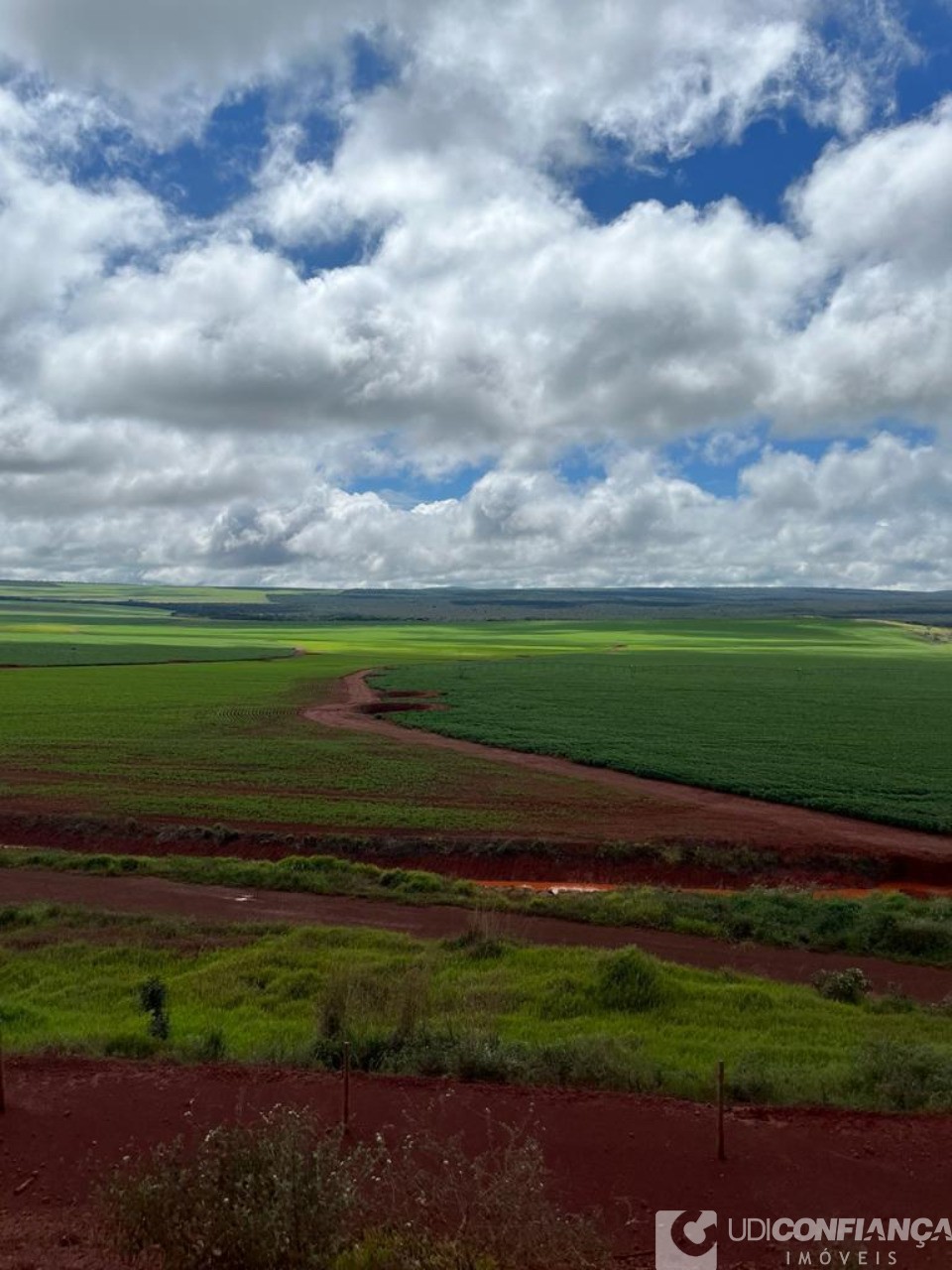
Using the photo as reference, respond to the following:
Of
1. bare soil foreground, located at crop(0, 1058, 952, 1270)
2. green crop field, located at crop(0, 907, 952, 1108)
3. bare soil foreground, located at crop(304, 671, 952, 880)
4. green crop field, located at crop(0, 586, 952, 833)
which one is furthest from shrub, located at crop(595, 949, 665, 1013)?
green crop field, located at crop(0, 586, 952, 833)

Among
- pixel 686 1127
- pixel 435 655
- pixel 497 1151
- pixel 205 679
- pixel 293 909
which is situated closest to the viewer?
pixel 497 1151

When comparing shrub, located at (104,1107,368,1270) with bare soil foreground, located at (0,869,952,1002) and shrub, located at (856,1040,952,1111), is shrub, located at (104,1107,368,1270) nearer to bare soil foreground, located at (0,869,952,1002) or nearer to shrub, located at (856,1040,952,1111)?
shrub, located at (856,1040,952,1111)

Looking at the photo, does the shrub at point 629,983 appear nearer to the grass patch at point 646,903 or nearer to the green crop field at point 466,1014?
the green crop field at point 466,1014

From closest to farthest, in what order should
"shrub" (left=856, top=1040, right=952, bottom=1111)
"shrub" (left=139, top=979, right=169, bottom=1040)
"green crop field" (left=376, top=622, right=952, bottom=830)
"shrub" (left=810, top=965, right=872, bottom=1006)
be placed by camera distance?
1. "shrub" (left=856, top=1040, right=952, bottom=1111)
2. "shrub" (left=139, top=979, right=169, bottom=1040)
3. "shrub" (left=810, top=965, right=872, bottom=1006)
4. "green crop field" (left=376, top=622, right=952, bottom=830)

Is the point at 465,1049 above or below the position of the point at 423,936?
above

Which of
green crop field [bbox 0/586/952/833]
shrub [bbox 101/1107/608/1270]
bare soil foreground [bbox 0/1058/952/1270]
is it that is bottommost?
green crop field [bbox 0/586/952/833]

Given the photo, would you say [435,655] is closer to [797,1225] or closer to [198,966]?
[198,966]

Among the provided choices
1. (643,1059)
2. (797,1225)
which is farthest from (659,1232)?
(643,1059)

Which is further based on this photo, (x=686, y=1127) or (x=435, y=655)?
(x=435, y=655)
